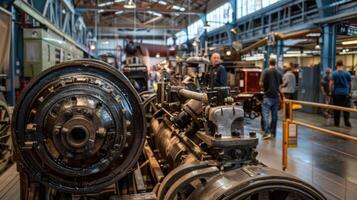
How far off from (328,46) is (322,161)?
544 centimetres

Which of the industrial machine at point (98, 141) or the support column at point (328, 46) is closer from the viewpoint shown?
the industrial machine at point (98, 141)

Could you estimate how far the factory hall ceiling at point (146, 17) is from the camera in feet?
66.9

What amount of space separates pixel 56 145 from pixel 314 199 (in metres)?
1.62

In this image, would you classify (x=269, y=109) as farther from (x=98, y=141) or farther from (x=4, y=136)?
(x=98, y=141)

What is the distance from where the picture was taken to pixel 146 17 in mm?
27688

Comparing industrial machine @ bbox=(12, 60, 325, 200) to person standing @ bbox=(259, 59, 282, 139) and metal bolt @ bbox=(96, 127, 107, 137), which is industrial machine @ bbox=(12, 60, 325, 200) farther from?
person standing @ bbox=(259, 59, 282, 139)

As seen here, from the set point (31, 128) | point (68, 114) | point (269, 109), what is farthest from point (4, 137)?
point (269, 109)

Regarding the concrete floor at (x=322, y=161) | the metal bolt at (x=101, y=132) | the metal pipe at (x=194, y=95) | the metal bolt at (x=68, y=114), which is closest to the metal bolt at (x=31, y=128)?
the metal bolt at (x=68, y=114)

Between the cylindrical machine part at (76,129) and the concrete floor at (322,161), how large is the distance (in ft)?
7.97

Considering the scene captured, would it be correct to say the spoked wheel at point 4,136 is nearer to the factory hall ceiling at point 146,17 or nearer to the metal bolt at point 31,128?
the metal bolt at point 31,128

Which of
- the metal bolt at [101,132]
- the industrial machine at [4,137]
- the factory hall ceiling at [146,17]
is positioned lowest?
the industrial machine at [4,137]

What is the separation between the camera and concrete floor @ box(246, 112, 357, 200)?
402 cm

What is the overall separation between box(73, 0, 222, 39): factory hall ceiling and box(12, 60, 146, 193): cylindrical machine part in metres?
16.9

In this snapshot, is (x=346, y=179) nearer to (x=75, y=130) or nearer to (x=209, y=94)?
(x=209, y=94)
